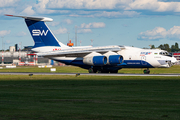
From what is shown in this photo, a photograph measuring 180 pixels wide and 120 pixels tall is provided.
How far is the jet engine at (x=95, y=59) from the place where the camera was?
46.4 m

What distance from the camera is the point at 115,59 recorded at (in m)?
45.4

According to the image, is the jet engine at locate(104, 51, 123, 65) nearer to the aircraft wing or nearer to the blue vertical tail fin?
the aircraft wing

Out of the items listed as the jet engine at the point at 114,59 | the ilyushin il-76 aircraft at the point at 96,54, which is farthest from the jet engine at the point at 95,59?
the jet engine at the point at 114,59

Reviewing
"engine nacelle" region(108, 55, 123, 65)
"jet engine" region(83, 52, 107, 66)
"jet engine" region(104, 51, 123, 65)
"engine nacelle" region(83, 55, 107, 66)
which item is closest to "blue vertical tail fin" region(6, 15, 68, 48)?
"jet engine" region(83, 52, 107, 66)

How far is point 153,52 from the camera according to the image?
1779 inches

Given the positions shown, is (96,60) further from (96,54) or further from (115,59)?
(115,59)

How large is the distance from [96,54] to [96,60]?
186 cm

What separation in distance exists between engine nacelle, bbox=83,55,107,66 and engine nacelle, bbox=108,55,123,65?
98 cm
